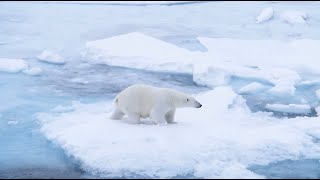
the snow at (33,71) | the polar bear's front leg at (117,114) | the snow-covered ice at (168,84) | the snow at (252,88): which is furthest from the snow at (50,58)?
the polar bear's front leg at (117,114)

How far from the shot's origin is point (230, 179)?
3926 mm

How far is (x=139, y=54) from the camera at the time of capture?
825 cm

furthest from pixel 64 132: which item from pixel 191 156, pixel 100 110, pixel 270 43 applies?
pixel 270 43

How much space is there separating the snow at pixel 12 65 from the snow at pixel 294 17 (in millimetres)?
6121

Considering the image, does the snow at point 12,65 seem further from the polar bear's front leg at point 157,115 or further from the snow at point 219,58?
the polar bear's front leg at point 157,115

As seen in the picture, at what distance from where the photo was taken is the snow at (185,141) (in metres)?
4.13

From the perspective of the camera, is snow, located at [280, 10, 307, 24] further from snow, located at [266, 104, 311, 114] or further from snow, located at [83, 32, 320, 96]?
snow, located at [266, 104, 311, 114]

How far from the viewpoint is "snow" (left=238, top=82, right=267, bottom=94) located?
6.70 meters

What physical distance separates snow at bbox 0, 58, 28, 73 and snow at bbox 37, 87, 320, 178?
6.82 ft

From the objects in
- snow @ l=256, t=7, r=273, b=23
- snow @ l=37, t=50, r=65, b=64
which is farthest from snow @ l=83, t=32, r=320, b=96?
snow @ l=256, t=7, r=273, b=23

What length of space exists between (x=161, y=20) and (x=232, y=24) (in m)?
1.75

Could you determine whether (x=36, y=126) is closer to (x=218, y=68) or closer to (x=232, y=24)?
(x=218, y=68)

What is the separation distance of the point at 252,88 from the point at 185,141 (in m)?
2.41

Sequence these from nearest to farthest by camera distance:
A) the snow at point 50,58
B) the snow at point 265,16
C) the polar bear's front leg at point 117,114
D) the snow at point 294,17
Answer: the polar bear's front leg at point 117,114
the snow at point 50,58
the snow at point 294,17
the snow at point 265,16
